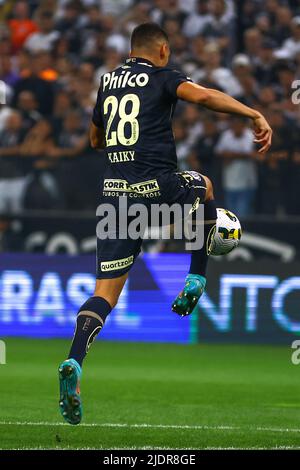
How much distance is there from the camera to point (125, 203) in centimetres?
777

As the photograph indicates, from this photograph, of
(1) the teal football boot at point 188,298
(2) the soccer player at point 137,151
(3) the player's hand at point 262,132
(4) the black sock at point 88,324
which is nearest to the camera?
(3) the player's hand at point 262,132

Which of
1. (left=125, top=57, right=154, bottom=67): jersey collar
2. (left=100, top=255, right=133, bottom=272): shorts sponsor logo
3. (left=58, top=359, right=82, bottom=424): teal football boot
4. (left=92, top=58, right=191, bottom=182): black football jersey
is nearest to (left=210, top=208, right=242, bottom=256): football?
(left=92, top=58, right=191, bottom=182): black football jersey

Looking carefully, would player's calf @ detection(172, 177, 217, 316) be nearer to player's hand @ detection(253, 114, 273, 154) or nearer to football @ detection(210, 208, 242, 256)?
football @ detection(210, 208, 242, 256)

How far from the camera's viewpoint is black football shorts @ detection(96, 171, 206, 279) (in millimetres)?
7711

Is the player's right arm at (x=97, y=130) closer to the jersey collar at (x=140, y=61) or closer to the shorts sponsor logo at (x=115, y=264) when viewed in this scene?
the jersey collar at (x=140, y=61)

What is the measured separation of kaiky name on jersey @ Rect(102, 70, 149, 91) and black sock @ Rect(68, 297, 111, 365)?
1.43m

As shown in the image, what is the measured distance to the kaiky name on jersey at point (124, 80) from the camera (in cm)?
768

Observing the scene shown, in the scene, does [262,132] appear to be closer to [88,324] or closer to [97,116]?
[97,116]

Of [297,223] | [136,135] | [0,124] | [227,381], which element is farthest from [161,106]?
[0,124]

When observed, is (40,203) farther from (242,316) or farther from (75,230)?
(242,316)

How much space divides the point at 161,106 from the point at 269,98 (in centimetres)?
793

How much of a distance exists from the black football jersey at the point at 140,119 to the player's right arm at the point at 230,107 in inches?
10.6

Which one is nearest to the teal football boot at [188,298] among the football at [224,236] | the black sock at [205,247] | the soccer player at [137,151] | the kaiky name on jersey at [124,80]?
the soccer player at [137,151]

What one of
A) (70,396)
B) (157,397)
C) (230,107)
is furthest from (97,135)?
(157,397)
